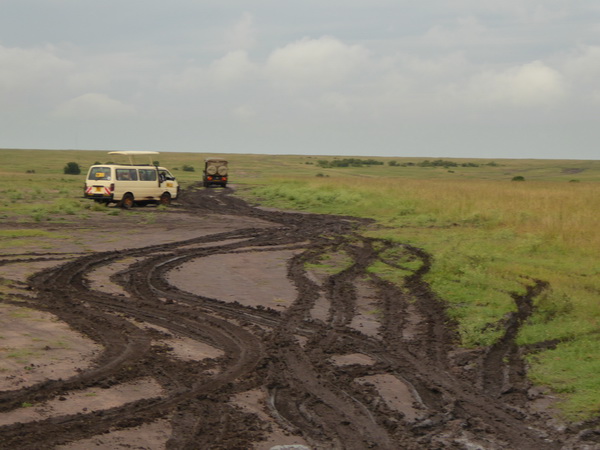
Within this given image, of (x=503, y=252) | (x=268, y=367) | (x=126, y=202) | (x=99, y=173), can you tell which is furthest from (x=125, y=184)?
(x=268, y=367)

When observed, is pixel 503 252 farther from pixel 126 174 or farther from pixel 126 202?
pixel 126 174

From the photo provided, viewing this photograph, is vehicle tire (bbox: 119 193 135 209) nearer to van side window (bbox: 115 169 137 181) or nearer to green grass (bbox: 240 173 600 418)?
van side window (bbox: 115 169 137 181)

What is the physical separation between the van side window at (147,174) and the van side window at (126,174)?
378 mm

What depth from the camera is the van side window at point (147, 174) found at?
3291 centimetres

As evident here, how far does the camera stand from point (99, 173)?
105 ft

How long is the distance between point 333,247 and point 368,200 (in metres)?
18.0

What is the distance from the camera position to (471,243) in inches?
806

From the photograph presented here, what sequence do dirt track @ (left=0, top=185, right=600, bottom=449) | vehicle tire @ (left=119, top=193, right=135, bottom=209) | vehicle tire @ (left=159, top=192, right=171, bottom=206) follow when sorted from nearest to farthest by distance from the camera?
dirt track @ (left=0, top=185, right=600, bottom=449)
vehicle tire @ (left=119, top=193, right=135, bottom=209)
vehicle tire @ (left=159, top=192, right=171, bottom=206)

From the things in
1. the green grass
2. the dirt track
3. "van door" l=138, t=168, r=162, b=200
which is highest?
"van door" l=138, t=168, r=162, b=200

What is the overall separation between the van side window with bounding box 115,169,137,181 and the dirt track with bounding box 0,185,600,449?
15892mm

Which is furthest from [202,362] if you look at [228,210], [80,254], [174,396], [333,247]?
[228,210]

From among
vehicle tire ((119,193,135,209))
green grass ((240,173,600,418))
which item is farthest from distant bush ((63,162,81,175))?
vehicle tire ((119,193,135,209))

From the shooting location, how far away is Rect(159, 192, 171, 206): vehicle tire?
112ft

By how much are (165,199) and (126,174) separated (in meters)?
2.61
